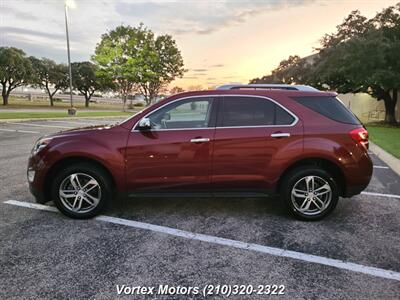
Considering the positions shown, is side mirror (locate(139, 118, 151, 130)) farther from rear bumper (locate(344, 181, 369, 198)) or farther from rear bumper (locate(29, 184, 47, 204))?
rear bumper (locate(344, 181, 369, 198))

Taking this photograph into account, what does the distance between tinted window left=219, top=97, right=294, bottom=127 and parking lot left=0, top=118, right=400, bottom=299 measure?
131 cm

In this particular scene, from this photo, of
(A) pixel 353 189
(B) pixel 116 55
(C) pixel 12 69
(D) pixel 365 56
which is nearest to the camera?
(A) pixel 353 189

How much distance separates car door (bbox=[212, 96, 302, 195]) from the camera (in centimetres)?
395

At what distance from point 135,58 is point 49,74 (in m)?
11.3

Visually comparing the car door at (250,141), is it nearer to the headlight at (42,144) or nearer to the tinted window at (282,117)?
the tinted window at (282,117)

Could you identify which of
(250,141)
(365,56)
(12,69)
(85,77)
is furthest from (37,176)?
(85,77)

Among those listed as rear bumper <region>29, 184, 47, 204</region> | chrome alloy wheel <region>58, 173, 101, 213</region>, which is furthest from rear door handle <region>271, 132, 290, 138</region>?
rear bumper <region>29, 184, 47, 204</region>

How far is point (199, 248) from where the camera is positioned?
3326 mm

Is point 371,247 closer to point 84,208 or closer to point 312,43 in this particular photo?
point 84,208

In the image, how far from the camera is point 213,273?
2848mm

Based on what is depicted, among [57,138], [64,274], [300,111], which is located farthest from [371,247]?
[57,138]

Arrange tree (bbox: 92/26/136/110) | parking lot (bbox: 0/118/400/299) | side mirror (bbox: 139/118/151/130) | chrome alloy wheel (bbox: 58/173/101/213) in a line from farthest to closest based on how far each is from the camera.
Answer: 1. tree (bbox: 92/26/136/110)
2. chrome alloy wheel (bbox: 58/173/101/213)
3. side mirror (bbox: 139/118/151/130)
4. parking lot (bbox: 0/118/400/299)

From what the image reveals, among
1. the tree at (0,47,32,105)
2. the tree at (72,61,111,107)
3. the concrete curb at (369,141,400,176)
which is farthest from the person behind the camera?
the tree at (72,61,111,107)

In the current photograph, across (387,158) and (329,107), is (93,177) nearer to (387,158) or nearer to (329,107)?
(329,107)
